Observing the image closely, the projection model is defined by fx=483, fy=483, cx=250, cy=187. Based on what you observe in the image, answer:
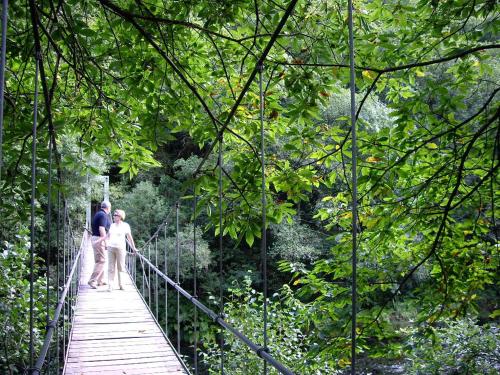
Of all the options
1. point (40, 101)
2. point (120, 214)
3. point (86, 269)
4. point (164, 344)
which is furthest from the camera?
point (86, 269)

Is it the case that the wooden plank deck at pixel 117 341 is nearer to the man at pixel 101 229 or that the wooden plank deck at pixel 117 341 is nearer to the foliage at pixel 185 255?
the man at pixel 101 229

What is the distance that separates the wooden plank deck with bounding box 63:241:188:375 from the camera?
9.35ft

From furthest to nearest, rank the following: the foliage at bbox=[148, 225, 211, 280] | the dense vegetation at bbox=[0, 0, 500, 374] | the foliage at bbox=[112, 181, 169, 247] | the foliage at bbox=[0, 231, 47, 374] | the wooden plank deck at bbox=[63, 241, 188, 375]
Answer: the foliage at bbox=[112, 181, 169, 247] < the foliage at bbox=[148, 225, 211, 280] < the foliage at bbox=[0, 231, 47, 374] < the wooden plank deck at bbox=[63, 241, 188, 375] < the dense vegetation at bbox=[0, 0, 500, 374]

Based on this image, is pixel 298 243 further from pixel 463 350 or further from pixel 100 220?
pixel 463 350

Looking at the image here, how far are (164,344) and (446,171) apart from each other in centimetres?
223

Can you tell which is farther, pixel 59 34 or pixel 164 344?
pixel 164 344

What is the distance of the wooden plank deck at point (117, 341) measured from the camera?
285cm

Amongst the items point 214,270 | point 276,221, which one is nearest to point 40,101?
point 276,221

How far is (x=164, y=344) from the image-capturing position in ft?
11.0

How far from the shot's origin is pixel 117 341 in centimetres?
344

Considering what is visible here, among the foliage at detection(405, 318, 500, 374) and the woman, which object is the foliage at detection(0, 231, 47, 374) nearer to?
the woman

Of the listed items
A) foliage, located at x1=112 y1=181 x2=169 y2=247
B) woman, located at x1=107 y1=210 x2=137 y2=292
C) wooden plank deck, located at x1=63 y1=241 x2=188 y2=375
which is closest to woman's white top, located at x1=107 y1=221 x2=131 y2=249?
woman, located at x1=107 y1=210 x2=137 y2=292

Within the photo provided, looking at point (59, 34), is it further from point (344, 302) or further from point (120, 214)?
point (120, 214)

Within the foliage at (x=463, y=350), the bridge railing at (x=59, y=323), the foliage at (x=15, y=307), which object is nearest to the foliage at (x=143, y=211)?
the bridge railing at (x=59, y=323)
